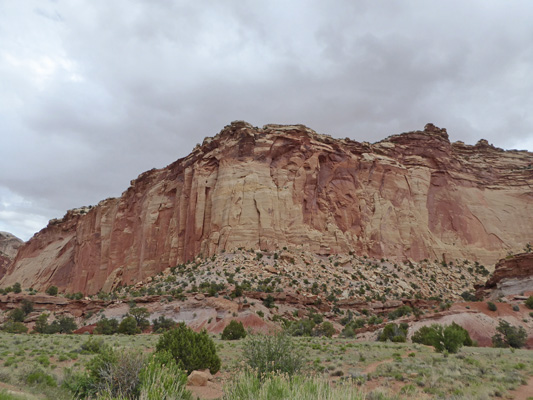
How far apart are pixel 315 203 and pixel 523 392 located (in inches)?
1492

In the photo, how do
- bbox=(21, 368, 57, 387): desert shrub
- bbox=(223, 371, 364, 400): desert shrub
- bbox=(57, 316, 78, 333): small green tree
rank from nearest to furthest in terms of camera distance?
bbox=(223, 371, 364, 400): desert shrub → bbox=(21, 368, 57, 387): desert shrub → bbox=(57, 316, 78, 333): small green tree

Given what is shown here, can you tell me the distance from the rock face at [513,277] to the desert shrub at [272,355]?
30.5m

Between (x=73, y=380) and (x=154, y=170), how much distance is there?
185ft

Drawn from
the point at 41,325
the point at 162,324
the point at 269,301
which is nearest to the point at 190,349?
the point at 162,324

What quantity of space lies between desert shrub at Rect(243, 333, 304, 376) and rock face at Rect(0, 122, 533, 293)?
102ft

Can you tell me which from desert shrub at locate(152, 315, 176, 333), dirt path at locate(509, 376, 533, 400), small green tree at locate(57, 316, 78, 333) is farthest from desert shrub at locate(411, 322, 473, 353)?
small green tree at locate(57, 316, 78, 333)

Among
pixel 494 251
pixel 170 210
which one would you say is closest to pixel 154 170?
pixel 170 210

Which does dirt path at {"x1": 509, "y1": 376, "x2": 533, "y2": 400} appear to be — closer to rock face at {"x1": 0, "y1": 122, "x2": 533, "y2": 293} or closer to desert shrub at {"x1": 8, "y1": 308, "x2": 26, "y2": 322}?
rock face at {"x1": 0, "y1": 122, "x2": 533, "y2": 293}

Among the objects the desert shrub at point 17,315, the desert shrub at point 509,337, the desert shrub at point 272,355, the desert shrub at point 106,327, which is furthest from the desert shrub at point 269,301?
the desert shrub at point 17,315

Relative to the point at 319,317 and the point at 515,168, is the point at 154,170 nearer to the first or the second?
the point at 319,317

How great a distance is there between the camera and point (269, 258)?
129 ft

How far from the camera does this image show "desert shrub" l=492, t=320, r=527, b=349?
72.2 ft

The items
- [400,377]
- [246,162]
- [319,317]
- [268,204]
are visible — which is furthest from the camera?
[246,162]

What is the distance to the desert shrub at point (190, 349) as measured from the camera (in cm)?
1136
